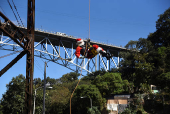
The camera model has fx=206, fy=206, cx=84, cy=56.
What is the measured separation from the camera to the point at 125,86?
48.2m

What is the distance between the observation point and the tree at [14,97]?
37.8 meters

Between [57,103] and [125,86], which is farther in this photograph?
[125,86]

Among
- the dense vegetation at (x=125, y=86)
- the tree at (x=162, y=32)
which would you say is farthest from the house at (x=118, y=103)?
the tree at (x=162, y=32)

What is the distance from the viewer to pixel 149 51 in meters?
53.5

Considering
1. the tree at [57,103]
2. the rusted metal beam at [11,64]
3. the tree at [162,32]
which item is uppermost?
the tree at [162,32]

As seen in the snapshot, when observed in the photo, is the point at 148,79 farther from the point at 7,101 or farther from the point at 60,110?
the point at 7,101

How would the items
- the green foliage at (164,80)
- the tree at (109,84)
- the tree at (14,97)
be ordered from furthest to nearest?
the tree at (109,84) → the green foliage at (164,80) → the tree at (14,97)

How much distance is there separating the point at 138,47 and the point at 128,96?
18435 mm

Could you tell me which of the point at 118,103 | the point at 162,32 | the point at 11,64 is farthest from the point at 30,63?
the point at 162,32

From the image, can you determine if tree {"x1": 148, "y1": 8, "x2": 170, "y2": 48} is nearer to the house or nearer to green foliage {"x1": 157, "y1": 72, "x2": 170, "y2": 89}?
green foliage {"x1": 157, "y1": 72, "x2": 170, "y2": 89}

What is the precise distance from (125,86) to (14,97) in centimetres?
2464

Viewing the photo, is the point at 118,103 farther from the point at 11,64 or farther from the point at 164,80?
the point at 11,64

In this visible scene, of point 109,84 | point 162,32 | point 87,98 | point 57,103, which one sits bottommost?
point 57,103

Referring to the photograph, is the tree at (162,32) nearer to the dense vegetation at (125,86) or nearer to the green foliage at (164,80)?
the dense vegetation at (125,86)
